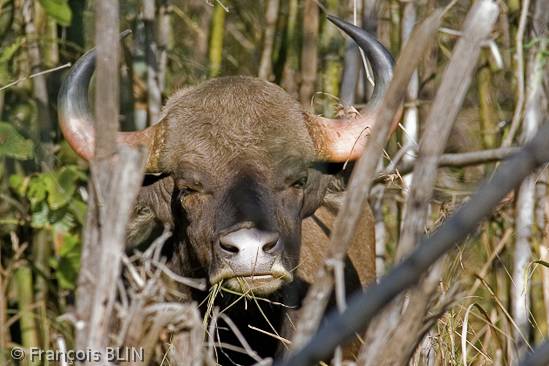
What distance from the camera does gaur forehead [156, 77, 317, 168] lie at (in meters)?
3.85

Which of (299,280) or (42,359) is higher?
(299,280)

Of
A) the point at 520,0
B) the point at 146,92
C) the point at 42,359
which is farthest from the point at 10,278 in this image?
the point at 520,0

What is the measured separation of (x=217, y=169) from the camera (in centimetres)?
377

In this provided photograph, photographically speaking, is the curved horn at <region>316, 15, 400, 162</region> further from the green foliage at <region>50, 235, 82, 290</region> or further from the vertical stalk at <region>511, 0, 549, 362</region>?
the green foliage at <region>50, 235, 82, 290</region>

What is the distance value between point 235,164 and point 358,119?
1.03 meters

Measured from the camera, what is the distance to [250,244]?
3.20 m

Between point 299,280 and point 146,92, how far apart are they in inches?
109

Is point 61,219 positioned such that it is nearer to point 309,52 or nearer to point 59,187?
point 59,187

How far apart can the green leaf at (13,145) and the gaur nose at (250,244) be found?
5.57 ft

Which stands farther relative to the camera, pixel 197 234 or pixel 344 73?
pixel 344 73

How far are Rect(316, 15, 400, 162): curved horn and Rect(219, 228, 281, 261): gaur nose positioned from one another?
102 centimetres

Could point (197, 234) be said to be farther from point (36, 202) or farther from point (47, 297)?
point (47, 297)

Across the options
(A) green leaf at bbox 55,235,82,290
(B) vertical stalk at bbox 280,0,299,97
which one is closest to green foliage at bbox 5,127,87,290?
(A) green leaf at bbox 55,235,82,290

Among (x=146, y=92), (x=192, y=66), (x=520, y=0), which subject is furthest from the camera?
(x=192, y=66)
